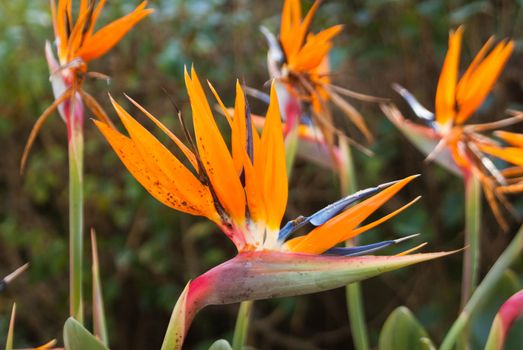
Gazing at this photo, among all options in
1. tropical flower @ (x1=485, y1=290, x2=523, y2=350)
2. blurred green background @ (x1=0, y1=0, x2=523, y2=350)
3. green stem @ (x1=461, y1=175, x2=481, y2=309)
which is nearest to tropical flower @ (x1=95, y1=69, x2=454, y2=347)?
tropical flower @ (x1=485, y1=290, x2=523, y2=350)

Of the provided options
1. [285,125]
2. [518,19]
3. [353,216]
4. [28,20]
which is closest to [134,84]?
[28,20]

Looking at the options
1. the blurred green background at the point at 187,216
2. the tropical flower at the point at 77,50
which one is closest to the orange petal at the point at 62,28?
the tropical flower at the point at 77,50

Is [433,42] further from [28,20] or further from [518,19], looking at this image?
[28,20]

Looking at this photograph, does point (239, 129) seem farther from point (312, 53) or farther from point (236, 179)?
point (312, 53)

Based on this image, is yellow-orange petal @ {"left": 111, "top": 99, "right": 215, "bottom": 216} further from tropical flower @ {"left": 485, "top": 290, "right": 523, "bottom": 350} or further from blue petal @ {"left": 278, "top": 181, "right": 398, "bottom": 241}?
tropical flower @ {"left": 485, "top": 290, "right": 523, "bottom": 350}

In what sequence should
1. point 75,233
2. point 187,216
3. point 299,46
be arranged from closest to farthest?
point 75,233 < point 299,46 < point 187,216

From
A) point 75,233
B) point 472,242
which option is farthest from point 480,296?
point 75,233
